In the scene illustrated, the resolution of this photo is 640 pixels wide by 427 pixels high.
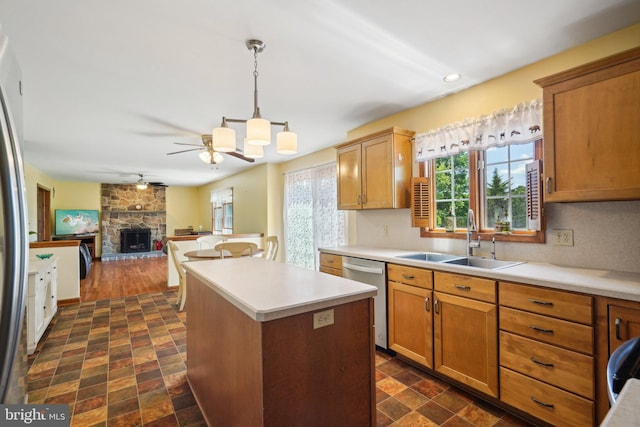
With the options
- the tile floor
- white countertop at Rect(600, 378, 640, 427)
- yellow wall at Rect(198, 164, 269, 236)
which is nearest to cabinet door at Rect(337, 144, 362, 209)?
the tile floor

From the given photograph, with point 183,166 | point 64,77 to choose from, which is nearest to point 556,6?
point 64,77

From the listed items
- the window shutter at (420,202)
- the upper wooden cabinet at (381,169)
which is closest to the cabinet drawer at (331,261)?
the upper wooden cabinet at (381,169)

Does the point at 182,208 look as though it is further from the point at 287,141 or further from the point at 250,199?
the point at 287,141

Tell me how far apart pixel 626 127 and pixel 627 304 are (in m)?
0.92

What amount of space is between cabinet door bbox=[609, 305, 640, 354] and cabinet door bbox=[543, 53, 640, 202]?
604mm

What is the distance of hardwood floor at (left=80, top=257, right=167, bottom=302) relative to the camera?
→ 4.98m

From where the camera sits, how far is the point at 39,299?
9.76ft

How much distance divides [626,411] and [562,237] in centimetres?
194

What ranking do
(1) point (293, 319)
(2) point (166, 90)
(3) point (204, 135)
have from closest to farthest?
(1) point (293, 319)
(2) point (166, 90)
(3) point (204, 135)

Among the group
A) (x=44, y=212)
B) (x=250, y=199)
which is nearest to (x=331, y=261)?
(x=250, y=199)

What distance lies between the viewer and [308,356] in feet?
4.09

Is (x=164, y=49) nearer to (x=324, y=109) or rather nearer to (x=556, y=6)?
(x=324, y=109)

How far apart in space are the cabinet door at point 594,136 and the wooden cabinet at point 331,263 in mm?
1858

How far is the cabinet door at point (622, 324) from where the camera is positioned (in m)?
1.40
